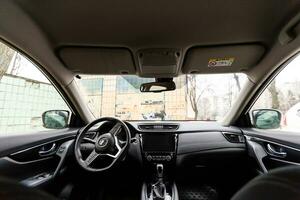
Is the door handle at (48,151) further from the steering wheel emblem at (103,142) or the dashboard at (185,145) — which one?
the dashboard at (185,145)

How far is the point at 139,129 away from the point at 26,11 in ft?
6.02

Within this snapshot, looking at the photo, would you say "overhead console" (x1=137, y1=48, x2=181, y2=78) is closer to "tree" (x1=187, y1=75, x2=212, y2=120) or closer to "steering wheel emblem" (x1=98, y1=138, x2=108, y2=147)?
"tree" (x1=187, y1=75, x2=212, y2=120)

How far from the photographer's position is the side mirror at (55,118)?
3100 mm

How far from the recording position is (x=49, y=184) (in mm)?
2545

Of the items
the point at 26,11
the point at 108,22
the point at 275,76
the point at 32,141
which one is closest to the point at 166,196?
the point at 32,141

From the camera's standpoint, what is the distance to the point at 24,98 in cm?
282

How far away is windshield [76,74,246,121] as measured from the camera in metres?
3.25

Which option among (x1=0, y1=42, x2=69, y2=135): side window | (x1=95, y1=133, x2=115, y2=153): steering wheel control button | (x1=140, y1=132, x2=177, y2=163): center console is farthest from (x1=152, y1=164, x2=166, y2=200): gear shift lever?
(x1=0, y1=42, x2=69, y2=135): side window

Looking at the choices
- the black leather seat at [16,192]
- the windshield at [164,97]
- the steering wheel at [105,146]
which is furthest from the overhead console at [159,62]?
the black leather seat at [16,192]

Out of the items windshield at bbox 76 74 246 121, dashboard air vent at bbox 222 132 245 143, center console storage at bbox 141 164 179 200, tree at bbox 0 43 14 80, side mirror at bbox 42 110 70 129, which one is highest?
tree at bbox 0 43 14 80

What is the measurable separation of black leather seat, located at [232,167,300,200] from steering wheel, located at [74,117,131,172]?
5.63 ft

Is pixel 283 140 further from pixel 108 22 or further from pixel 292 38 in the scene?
pixel 108 22

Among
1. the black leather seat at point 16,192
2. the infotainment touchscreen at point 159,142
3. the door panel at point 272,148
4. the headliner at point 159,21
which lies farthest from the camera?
the infotainment touchscreen at point 159,142

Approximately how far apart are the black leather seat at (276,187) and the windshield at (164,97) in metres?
1.96
